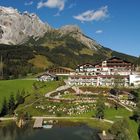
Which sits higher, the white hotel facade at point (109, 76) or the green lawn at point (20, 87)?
the white hotel facade at point (109, 76)

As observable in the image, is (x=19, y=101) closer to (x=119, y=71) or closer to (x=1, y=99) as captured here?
(x=1, y=99)

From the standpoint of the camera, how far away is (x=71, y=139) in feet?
270

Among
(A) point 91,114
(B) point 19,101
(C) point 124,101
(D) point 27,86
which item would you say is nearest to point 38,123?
(A) point 91,114

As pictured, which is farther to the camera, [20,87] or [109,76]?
[109,76]

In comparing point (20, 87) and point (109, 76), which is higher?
point (109, 76)

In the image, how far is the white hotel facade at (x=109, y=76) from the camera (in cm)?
15888

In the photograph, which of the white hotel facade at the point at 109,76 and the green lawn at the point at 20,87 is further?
the white hotel facade at the point at 109,76

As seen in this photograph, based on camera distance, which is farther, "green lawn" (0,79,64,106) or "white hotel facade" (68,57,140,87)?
"white hotel facade" (68,57,140,87)

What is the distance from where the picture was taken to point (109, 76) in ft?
544

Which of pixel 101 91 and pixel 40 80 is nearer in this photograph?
pixel 101 91

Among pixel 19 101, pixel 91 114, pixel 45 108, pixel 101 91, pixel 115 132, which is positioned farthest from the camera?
pixel 101 91

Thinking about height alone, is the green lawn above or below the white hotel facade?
below

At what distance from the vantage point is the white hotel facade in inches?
6255

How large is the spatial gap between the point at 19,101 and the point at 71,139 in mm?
49576
